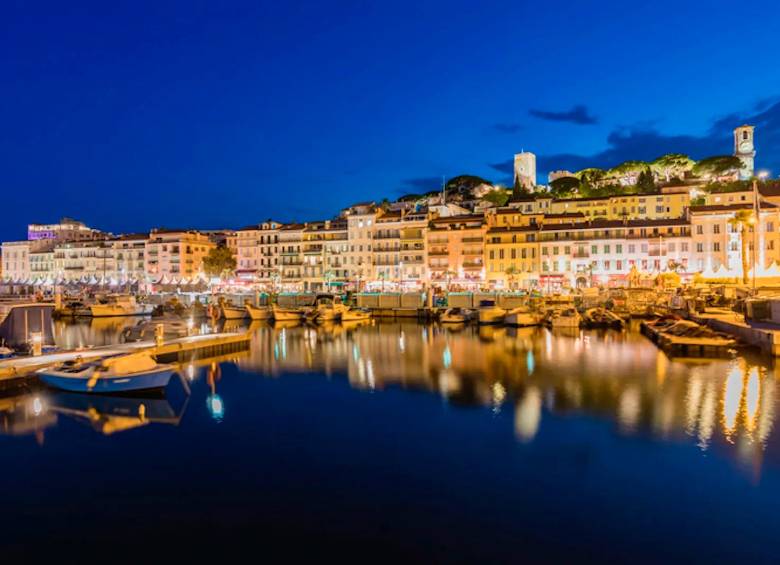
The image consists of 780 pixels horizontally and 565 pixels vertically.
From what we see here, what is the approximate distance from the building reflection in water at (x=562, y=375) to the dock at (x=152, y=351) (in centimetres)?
175

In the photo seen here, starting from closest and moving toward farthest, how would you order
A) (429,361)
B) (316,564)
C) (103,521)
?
1. (316,564)
2. (103,521)
3. (429,361)

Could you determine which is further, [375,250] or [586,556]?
[375,250]

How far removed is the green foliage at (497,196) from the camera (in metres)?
113

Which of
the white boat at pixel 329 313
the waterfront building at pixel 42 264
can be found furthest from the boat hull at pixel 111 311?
the waterfront building at pixel 42 264

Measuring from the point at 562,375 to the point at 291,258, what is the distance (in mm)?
68930

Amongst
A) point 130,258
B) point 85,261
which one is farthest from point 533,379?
point 85,261

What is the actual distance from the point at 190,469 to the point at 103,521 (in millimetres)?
2699

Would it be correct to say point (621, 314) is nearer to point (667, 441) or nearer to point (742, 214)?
point (742, 214)

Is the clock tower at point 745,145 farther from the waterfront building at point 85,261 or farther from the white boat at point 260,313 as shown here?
the waterfront building at point 85,261

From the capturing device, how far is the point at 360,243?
86.1 meters

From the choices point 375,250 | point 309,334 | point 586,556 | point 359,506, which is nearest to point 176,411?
point 359,506

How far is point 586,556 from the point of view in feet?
30.8

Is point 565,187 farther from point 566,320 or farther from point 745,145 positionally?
point 566,320

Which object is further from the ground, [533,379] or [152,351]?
[152,351]
